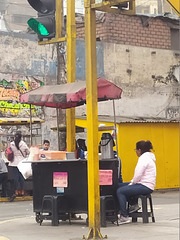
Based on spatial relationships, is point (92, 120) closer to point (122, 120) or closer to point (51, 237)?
point (51, 237)

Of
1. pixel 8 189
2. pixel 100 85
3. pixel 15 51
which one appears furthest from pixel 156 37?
pixel 100 85

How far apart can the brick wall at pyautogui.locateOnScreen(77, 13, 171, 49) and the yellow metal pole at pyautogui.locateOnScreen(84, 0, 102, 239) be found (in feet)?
56.0

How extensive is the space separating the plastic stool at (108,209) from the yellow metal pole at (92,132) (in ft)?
3.70

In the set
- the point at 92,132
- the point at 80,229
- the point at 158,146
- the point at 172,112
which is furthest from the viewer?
the point at 172,112

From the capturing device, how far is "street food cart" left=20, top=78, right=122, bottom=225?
38.0 feet

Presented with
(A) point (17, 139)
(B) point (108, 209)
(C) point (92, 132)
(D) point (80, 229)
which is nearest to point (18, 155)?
(A) point (17, 139)

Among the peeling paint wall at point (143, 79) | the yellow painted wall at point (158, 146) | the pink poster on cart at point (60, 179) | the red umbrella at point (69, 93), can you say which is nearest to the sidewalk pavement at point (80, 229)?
the pink poster on cart at point (60, 179)

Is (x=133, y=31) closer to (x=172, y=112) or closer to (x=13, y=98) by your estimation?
(x=172, y=112)

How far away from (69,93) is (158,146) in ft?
35.8

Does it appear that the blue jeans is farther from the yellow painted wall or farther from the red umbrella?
the yellow painted wall

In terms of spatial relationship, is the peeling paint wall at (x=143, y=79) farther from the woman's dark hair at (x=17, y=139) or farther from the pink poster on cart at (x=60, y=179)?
the pink poster on cart at (x=60, y=179)

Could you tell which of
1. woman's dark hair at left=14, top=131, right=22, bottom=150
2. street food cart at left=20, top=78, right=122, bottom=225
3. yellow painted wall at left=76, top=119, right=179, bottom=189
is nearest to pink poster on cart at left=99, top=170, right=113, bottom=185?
street food cart at left=20, top=78, right=122, bottom=225

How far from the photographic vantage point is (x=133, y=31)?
1112 inches

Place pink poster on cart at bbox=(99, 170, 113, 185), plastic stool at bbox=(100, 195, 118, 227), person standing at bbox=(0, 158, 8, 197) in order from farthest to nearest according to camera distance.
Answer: person standing at bbox=(0, 158, 8, 197)
pink poster on cart at bbox=(99, 170, 113, 185)
plastic stool at bbox=(100, 195, 118, 227)
